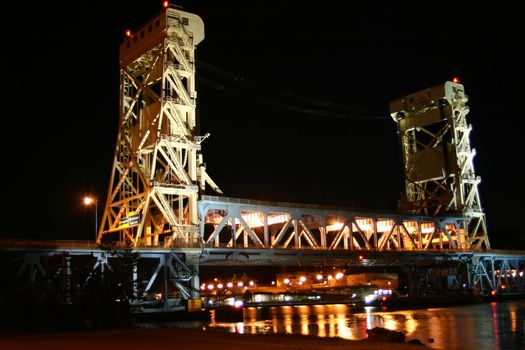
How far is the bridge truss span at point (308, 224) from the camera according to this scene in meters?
71.7

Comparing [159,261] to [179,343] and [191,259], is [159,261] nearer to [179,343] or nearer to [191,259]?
[191,259]

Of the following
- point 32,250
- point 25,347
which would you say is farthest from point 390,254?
point 25,347

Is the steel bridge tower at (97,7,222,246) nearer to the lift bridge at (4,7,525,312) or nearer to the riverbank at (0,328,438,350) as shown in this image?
the lift bridge at (4,7,525,312)

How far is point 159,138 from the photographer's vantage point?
69.5 metres

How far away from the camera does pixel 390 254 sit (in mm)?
88000

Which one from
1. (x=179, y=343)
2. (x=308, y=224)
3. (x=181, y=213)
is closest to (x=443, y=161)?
(x=308, y=224)

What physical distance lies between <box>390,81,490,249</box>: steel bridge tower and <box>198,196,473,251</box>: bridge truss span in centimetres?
274

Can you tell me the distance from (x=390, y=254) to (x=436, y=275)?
22036 millimetres

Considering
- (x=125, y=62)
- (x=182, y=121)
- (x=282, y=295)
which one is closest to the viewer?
(x=182, y=121)

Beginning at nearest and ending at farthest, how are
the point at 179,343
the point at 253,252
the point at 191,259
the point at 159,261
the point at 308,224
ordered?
the point at 179,343, the point at 159,261, the point at 191,259, the point at 253,252, the point at 308,224

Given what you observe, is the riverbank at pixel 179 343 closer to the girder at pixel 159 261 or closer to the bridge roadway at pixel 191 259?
the girder at pixel 159 261

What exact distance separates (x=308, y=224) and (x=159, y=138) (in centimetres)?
2900

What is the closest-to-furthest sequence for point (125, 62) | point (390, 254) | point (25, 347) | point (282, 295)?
point (25, 347) → point (125, 62) → point (390, 254) → point (282, 295)

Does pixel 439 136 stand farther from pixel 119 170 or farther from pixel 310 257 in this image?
pixel 119 170
